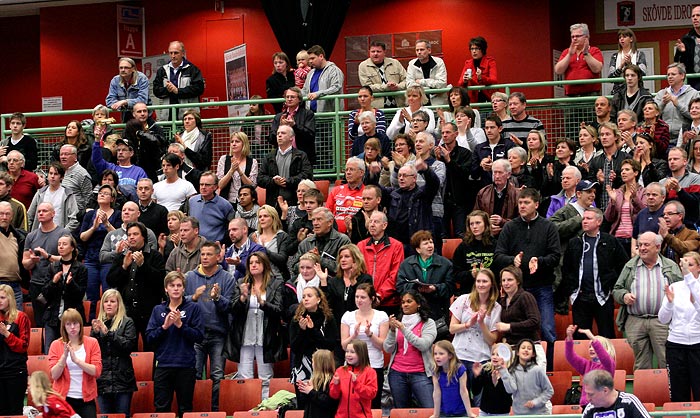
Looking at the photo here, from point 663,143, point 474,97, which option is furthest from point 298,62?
point 663,143

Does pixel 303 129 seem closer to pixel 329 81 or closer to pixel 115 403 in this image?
pixel 329 81

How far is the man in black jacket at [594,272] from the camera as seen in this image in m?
12.5

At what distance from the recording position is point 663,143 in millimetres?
14336

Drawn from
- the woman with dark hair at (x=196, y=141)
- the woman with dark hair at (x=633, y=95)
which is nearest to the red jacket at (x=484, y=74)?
the woman with dark hair at (x=633, y=95)

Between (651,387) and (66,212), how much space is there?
23.2 feet

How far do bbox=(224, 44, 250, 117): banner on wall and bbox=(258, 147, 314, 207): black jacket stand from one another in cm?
483

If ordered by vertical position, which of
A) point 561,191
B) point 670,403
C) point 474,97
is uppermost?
point 474,97

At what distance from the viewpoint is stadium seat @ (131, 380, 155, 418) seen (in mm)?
12469

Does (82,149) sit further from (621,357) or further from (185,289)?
(621,357)

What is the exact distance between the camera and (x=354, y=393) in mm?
10828

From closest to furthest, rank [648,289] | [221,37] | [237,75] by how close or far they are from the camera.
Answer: [648,289] → [237,75] → [221,37]

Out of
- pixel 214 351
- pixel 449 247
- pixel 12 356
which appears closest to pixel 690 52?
pixel 449 247

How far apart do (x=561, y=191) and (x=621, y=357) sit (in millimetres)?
2290

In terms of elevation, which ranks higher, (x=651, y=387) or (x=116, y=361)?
(x=116, y=361)
